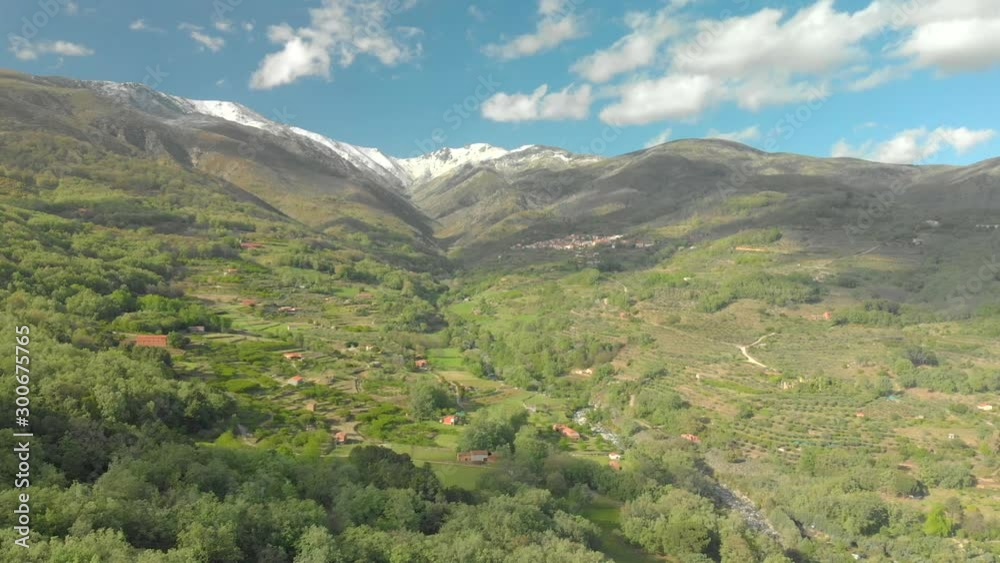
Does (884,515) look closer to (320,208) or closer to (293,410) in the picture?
(293,410)

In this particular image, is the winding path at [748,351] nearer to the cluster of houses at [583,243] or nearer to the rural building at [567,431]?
the rural building at [567,431]

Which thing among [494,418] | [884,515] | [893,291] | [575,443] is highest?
[893,291]

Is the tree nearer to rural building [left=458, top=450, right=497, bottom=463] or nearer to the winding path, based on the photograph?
the winding path

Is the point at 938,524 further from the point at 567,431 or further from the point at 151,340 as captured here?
the point at 151,340

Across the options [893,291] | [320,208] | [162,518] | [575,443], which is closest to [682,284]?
[893,291]

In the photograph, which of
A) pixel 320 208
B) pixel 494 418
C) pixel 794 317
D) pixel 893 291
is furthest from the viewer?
pixel 320 208

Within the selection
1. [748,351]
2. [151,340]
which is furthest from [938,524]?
[151,340]

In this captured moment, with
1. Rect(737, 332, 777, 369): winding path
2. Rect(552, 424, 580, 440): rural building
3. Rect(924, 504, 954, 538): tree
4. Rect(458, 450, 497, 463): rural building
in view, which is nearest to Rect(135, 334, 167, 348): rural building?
Rect(458, 450, 497, 463): rural building
